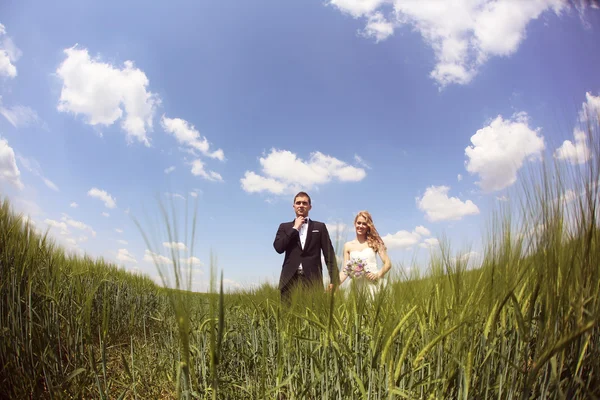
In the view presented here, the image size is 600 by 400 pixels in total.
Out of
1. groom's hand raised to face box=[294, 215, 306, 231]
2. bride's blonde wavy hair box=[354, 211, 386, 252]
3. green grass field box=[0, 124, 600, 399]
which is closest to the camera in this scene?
green grass field box=[0, 124, 600, 399]

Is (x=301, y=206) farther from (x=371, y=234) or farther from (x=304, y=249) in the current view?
(x=371, y=234)

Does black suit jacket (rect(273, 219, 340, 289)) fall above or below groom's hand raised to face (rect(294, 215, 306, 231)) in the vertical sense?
below

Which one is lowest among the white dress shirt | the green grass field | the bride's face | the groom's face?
the green grass field

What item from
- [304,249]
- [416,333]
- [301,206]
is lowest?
[416,333]

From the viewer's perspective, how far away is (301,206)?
13.9 ft

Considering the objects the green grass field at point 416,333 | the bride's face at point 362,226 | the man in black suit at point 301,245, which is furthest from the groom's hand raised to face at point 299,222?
the green grass field at point 416,333

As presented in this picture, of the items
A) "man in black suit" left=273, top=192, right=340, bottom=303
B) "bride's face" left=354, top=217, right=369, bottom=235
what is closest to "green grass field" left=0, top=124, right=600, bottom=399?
"man in black suit" left=273, top=192, right=340, bottom=303

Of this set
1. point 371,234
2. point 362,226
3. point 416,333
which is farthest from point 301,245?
point 416,333

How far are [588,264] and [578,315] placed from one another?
0.57 ft

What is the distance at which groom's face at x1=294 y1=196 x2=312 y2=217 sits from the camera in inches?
167

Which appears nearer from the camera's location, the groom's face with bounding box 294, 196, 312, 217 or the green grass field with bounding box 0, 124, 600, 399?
the green grass field with bounding box 0, 124, 600, 399

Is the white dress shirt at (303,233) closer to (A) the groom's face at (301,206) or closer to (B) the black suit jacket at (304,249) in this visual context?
(B) the black suit jacket at (304,249)

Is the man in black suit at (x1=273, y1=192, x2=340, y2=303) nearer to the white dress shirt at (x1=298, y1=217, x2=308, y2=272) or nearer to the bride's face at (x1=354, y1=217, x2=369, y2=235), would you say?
the white dress shirt at (x1=298, y1=217, x2=308, y2=272)

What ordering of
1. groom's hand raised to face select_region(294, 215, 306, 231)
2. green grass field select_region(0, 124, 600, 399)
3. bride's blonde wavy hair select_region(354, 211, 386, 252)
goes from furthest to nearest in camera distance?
bride's blonde wavy hair select_region(354, 211, 386, 252), groom's hand raised to face select_region(294, 215, 306, 231), green grass field select_region(0, 124, 600, 399)
